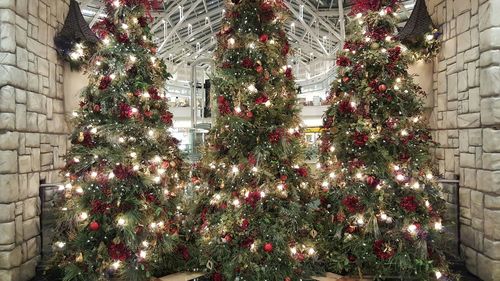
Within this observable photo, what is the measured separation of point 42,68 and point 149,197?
198 centimetres

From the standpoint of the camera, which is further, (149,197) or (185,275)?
(185,275)

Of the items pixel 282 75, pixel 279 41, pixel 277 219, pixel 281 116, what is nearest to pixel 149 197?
pixel 277 219

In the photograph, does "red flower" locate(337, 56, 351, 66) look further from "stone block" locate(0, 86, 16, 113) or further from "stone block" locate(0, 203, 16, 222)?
"stone block" locate(0, 203, 16, 222)

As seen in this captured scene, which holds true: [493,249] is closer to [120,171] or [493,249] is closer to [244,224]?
[244,224]

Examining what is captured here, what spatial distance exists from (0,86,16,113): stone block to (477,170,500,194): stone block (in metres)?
4.56

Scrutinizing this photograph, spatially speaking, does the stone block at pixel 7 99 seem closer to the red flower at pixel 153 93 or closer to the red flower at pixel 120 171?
the red flower at pixel 120 171

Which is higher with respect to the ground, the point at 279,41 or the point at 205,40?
the point at 205,40

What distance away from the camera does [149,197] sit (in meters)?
3.68

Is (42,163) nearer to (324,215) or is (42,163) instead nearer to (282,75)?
(282,75)

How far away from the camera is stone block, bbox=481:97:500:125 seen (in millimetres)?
3518

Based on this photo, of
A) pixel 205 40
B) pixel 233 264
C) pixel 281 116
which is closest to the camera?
pixel 233 264

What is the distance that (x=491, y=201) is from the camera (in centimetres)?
361

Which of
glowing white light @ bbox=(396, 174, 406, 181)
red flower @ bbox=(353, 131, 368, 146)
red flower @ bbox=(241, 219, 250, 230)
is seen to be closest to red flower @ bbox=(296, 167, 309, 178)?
red flower @ bbox=(353, 131, 368, 146)

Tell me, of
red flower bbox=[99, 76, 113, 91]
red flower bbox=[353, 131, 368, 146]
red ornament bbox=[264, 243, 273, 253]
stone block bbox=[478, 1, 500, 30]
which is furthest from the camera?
red flower bbox=[353, 131, 368, 146]
